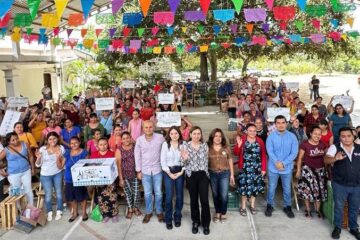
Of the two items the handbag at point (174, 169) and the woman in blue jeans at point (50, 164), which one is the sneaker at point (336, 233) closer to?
the handbag at point (174, 169)

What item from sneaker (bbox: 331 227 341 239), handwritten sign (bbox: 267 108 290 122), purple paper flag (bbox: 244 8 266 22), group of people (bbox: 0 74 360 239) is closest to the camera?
sneaker (bbox: 331 227 341 239)

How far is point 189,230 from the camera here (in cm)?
521

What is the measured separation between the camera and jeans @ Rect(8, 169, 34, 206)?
5.59 meters

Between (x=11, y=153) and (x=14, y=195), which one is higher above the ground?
(x=11, y=153)

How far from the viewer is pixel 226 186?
5176 millimetres

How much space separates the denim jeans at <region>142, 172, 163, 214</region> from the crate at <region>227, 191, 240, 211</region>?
1107mm

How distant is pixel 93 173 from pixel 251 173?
7.48 feet

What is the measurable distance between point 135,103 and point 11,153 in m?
4.68

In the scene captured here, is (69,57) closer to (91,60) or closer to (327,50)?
(91,60)

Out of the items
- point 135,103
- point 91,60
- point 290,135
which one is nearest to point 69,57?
point 91,60

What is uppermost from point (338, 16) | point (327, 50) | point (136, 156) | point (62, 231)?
point (338, 16)

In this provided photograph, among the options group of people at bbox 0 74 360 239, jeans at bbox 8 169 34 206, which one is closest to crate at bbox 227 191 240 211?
group of people at bbox 0 74 360 239

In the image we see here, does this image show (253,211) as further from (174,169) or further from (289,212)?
(174,169)

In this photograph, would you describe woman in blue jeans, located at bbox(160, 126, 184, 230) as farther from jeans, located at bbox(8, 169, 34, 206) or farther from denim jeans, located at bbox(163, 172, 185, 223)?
jeans, located at bbox(8, 169, 34, 206)
